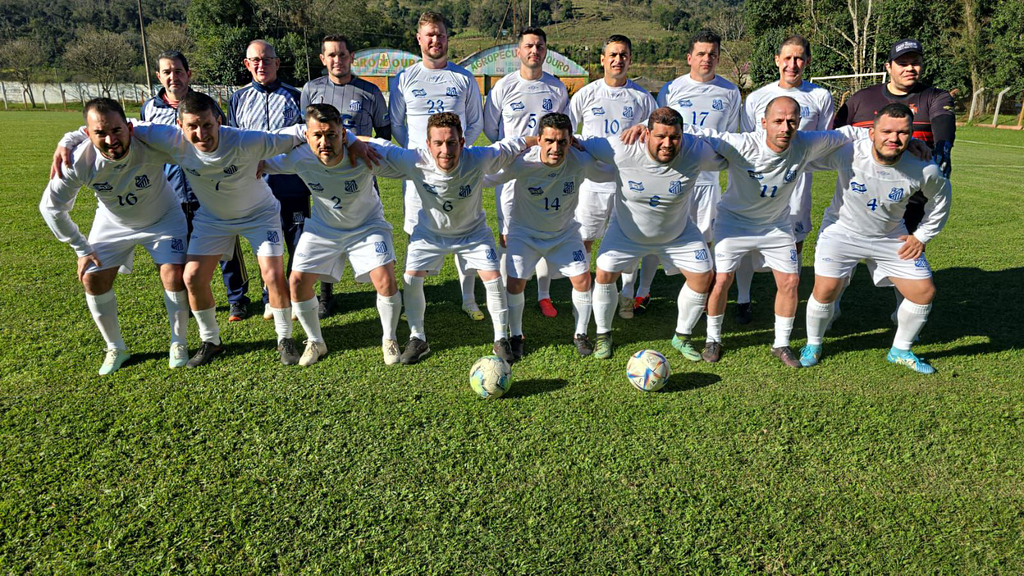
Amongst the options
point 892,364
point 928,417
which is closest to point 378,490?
point 928,417

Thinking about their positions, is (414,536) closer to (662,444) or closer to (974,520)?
(662,444)

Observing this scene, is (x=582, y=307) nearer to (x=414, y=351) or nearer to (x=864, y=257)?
(x=414, y=351)

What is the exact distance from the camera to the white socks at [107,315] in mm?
4516

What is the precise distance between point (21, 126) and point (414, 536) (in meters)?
32.3

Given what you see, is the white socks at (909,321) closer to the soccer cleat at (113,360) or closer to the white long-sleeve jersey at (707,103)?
the white long-sleeve jersey at (707,103)

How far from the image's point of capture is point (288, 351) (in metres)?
4.73

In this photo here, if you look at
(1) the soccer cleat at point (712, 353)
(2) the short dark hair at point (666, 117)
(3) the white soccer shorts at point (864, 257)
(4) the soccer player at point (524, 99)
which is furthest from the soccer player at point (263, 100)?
(3) the white soccer shorts at point (864, 257)

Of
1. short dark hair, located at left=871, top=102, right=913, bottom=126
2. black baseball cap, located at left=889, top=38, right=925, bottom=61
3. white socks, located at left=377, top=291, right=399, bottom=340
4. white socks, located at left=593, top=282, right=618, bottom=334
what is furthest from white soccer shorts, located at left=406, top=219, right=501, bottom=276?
black baseball cap, located at left=889, top=38, right=925, bottom=61

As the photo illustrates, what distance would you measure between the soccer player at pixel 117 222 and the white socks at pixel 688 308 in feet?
12.8

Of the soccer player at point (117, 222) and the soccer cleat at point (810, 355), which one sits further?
the soccer cleat at point (810, 355)

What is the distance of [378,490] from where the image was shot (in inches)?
127

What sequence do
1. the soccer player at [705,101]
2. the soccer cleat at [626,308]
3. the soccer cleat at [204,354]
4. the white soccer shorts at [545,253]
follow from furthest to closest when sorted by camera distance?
the soccer cleat at [626,308] → the soccer player at [705,101] → the white soccer shorts at [545,253] → the soccer cleat at [204,354]

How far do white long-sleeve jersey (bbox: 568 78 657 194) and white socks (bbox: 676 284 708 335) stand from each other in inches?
52.6

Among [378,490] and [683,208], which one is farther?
[683,208]
